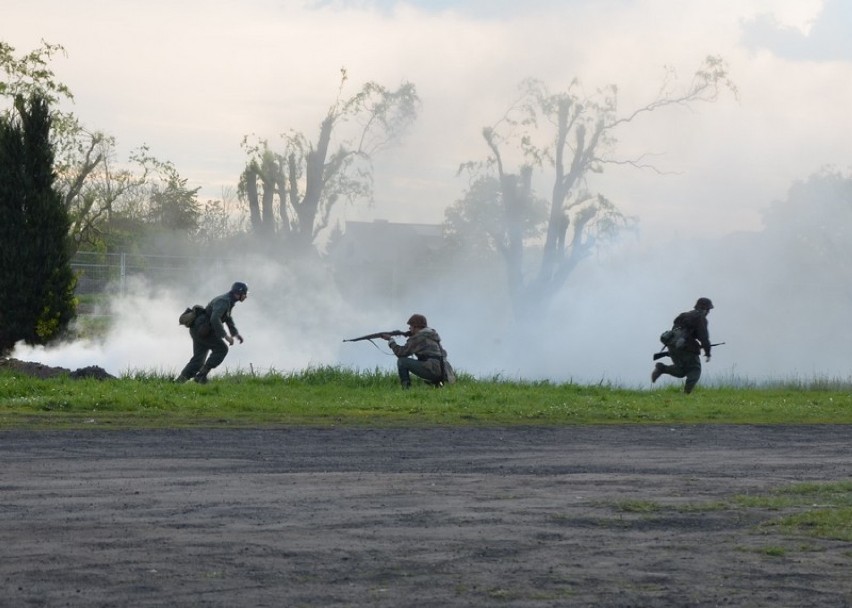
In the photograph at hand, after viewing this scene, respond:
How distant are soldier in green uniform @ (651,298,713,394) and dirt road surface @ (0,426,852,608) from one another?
9.87 meters

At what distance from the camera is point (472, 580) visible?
783 cm

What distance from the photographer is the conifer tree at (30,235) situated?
28.6m

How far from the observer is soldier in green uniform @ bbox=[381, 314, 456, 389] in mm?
24453

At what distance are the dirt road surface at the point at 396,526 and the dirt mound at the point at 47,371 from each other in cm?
875

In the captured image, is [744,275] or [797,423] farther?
[744,275]

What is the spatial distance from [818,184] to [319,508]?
210ft

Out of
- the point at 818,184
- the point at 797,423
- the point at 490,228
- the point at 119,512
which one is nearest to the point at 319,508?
the point at 119,512

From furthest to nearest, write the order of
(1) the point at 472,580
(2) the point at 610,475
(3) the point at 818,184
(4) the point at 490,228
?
(3) the point at 818,184
(4) the point at 490,228
(2) the point at 610,475
(1) the point at 472,580

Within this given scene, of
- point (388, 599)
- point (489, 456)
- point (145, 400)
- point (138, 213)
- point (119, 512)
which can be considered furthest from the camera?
point (138, 213)

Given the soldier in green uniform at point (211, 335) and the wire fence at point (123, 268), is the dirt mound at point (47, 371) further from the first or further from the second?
the wire fence at point (123, 268)

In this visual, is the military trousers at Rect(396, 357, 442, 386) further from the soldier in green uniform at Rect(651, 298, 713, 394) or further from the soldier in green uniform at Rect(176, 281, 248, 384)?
the soldier in green uniform at Rect(651, 298, 713, 394)

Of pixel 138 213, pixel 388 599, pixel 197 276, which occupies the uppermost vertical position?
pixel 138 213

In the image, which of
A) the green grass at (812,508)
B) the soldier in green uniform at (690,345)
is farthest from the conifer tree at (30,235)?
the green grass at (812,508)

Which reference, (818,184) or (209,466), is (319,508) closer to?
(209,466)
